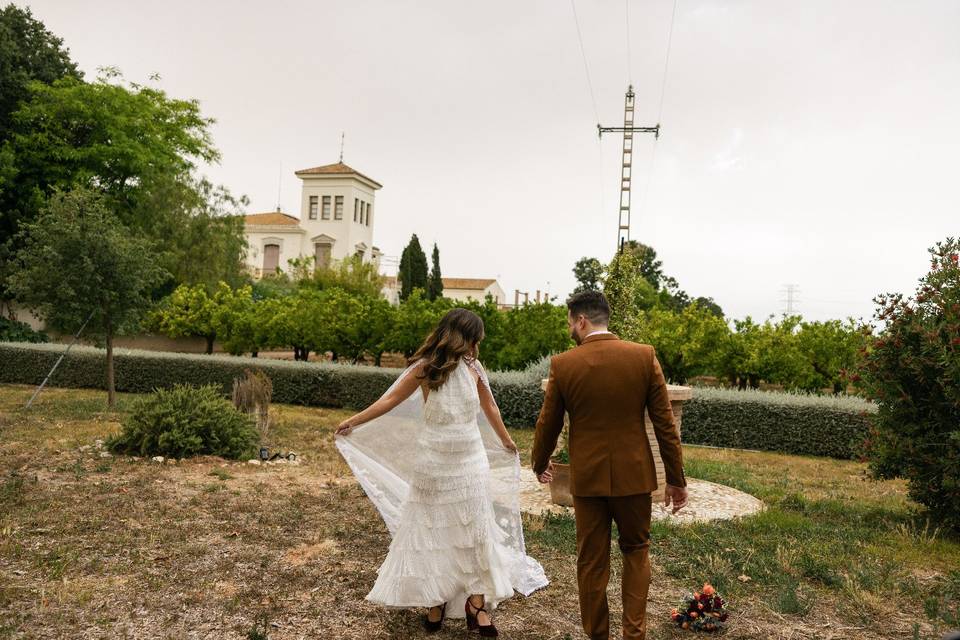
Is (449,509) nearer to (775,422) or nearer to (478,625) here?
(478,625)

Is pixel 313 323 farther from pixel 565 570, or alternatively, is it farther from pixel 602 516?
pixel 602 516

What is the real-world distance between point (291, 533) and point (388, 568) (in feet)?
8.46

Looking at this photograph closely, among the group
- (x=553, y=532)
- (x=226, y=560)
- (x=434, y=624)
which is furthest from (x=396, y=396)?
(x=553, y=532)

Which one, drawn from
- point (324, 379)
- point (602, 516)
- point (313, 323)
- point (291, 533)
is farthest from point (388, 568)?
point (313, 323)

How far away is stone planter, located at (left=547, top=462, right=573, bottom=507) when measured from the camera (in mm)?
8297

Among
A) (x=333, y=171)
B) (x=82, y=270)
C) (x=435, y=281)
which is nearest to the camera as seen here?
(x=82, y=270)

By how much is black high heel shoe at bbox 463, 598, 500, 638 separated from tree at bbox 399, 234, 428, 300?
5489 centimetres

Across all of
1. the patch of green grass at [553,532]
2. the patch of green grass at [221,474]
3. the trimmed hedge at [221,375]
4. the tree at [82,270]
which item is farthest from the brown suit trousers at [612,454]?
the tree at [82,270]

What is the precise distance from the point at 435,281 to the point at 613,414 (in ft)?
193

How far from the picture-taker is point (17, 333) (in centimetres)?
3016

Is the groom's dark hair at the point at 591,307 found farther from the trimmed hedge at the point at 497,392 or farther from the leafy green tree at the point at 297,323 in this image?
the leafy green tree at the point at 297,323

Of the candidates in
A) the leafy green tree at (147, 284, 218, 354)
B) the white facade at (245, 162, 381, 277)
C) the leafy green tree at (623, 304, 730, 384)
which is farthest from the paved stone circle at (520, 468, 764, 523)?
the white facade at (245, 162, 381, 277)

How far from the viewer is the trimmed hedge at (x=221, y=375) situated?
636 inches

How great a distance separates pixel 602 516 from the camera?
405 centimetres
